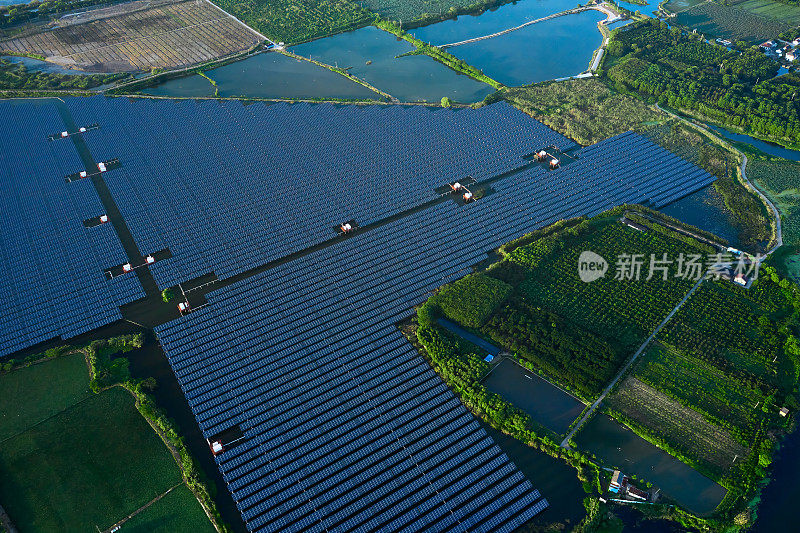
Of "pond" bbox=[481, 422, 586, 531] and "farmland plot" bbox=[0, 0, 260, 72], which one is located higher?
"farmland plot" bbox=[0, 0, 260, 72]

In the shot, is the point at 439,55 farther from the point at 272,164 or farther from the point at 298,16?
the point at 272,164

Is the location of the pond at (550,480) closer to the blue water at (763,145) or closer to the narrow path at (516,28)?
the blue water at (763,145)

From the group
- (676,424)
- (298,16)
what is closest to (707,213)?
(676,424)

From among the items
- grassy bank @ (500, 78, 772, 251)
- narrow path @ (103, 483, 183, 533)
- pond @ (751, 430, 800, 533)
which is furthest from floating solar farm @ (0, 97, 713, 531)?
pond @ (751, 430, 800, 533)

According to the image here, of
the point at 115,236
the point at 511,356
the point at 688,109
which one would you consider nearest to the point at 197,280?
the point at 115,236

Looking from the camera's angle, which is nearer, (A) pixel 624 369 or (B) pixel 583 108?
(A) pixel 624 369

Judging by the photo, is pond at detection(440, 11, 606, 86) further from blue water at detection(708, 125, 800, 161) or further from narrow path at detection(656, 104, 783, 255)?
blue water at detection(708, 125, 800, 161)

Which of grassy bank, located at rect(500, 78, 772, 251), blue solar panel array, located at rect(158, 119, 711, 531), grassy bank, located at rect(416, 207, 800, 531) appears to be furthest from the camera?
grassy bank, located at rect(500, 78, 772, 251)
